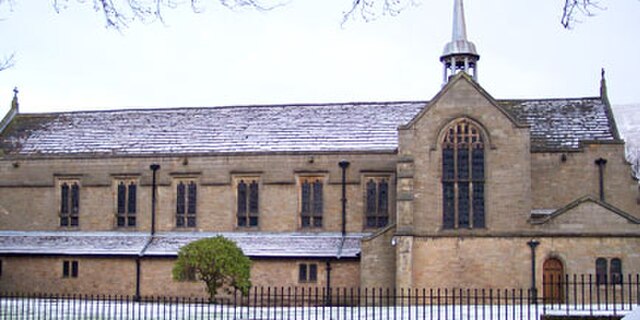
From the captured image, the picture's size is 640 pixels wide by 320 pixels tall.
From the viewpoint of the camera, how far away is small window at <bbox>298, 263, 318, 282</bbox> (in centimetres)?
3970

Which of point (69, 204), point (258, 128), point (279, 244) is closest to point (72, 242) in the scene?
point (69, 204)

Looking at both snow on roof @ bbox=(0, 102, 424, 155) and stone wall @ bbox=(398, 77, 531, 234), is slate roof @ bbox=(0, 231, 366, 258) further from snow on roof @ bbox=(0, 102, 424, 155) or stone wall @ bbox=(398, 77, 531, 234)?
stone wall @ bbox=(398, 77, 531, 234)

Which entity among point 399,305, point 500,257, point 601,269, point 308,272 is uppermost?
point 500,257

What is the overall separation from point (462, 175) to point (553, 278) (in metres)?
5.11

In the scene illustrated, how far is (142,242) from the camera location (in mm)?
42281

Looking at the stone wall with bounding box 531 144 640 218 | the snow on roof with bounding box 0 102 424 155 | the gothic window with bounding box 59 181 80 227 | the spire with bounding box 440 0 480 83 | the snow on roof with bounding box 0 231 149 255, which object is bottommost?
the snow on roof with bounding box 0 231 149 255

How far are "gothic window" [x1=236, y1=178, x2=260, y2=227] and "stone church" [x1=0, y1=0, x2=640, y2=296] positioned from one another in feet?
0.20

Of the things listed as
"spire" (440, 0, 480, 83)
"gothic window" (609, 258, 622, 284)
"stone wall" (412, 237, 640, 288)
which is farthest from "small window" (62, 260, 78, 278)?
"gothic window" (609, 258, 622, 284)

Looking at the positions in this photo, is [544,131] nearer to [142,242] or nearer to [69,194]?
[142,242]

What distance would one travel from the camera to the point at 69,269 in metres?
42.5

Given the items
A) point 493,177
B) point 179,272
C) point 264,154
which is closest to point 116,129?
point 264,154

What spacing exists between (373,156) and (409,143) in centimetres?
443

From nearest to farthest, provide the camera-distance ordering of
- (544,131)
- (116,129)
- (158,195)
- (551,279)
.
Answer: (551,279) < (544,131) < (158,195) < (116,129)

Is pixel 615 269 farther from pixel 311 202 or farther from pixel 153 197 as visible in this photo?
pixel 153 197
